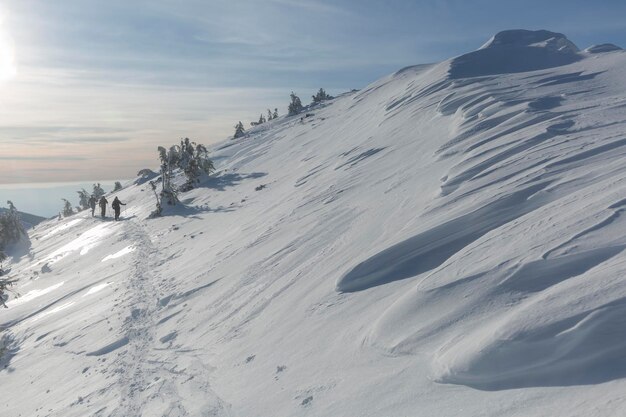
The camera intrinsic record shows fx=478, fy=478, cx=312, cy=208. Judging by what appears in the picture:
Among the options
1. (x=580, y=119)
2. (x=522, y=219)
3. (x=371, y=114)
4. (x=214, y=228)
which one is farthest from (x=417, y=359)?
(x=371, y=114)

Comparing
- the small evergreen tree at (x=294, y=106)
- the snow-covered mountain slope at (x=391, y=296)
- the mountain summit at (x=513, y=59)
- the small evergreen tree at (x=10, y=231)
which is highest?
the small evergreen tree at (x=294, y=106)

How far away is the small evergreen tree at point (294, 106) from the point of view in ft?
192

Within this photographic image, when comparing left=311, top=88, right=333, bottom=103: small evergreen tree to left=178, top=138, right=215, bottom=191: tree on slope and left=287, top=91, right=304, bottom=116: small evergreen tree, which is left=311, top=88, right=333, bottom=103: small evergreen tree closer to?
left=287, top=91, right=304, bottom=116: small evergreen tree

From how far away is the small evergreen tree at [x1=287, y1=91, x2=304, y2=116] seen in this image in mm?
58562

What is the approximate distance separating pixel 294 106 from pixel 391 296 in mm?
53689

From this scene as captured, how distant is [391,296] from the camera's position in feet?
23.5

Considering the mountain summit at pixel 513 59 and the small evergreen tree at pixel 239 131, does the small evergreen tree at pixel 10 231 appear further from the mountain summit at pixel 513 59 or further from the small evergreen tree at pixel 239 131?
the mountain summit at pixel 513 59

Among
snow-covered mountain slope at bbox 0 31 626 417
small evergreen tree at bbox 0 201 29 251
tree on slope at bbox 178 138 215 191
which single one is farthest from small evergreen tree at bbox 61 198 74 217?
snow-covered mountain slope at bbox 0 31 626 417

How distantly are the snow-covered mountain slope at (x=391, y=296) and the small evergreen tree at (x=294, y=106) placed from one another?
1540 inches

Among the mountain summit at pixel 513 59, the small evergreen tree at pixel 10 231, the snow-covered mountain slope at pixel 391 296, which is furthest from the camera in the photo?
the small evergreen tree at pixel 10 231

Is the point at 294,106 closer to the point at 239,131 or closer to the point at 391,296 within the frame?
the point at 239,131

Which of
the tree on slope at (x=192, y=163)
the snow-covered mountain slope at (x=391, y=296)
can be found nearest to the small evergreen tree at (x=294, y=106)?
the tree on slope at (x=192, y=163)

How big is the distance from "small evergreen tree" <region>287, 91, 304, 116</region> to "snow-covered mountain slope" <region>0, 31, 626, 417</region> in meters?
39.1

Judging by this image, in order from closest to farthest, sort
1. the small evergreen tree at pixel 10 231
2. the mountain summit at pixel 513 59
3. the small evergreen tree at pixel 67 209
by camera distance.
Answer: the mountain summit at pixel 513 59 → the small evergreen tree at pixel 10 231 → the small evergreen tree at pixel 67 209
